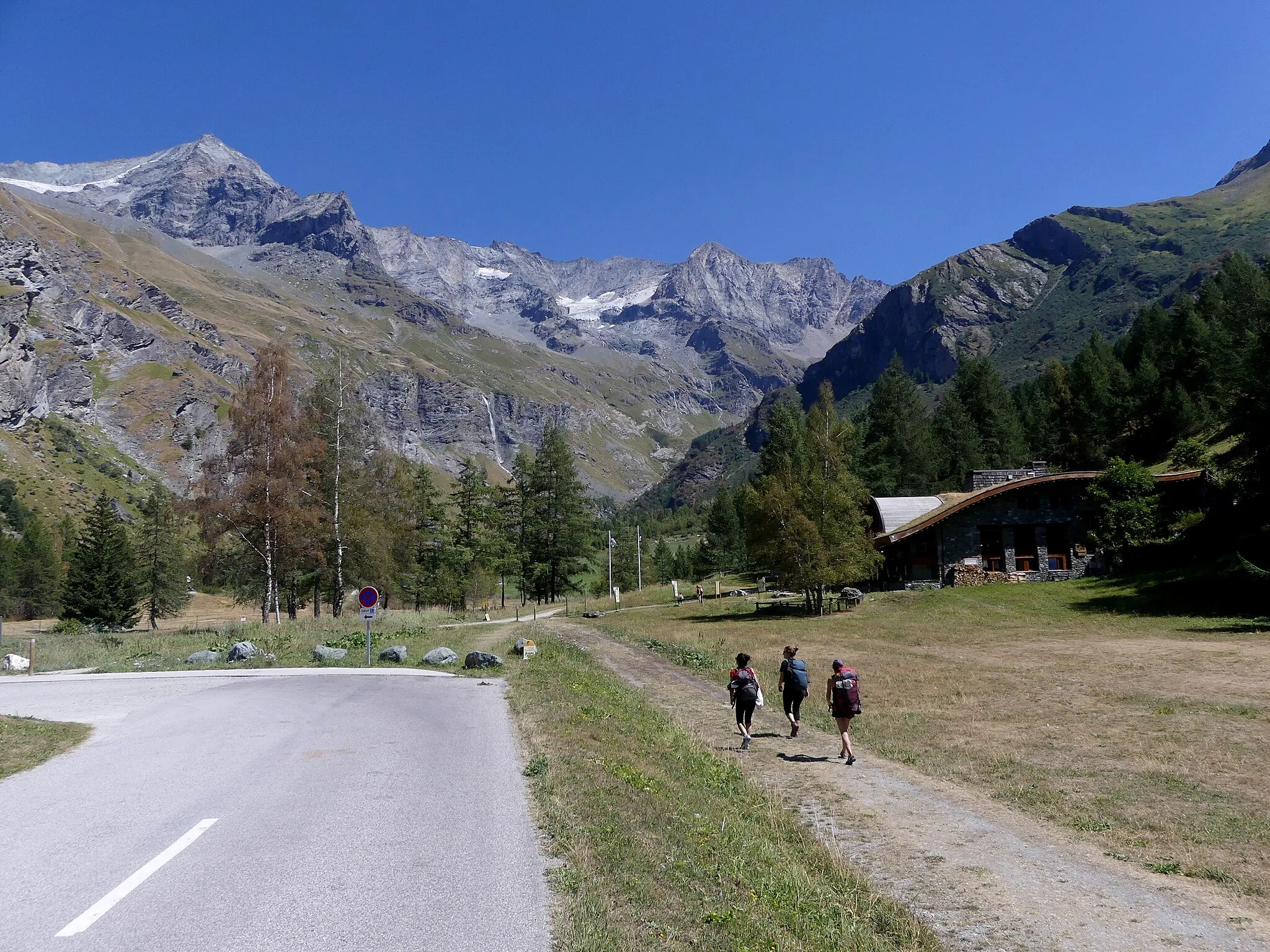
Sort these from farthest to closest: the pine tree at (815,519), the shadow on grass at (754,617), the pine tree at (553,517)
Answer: the pine tree at (553,517) < the shadow on grass at (754,617) < the pine tree at (815,519)

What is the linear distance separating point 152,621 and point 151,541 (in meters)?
7.50

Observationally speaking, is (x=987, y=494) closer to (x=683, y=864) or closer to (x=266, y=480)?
(x=266, y=480)

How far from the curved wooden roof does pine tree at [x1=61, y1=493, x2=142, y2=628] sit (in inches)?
2246

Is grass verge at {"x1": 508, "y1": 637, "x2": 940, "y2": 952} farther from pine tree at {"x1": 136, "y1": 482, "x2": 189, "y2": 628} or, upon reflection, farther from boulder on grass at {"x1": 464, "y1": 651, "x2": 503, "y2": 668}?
pine tree at {"x1": 136, "y1": 482, "x2": 189, "y2": 628}

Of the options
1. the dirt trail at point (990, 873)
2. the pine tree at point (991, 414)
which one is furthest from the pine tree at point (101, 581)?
the pine tree at point (991, 414)

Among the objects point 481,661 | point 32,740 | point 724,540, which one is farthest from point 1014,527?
point 32,740

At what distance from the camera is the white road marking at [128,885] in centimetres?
555

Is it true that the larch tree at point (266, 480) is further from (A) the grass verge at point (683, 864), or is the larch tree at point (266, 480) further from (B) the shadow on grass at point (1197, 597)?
(B) the shadow on grass at point (1197, 597)

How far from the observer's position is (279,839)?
25.1 ft

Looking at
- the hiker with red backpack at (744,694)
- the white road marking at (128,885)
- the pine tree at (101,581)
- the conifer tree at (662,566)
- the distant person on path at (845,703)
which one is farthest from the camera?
the conifer tree at (662,566)

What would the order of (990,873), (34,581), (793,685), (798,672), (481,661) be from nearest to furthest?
(990,873) → (793,685) → (798,672) → (481,661) → (34,581)

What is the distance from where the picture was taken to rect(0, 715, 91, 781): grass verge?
10.9m

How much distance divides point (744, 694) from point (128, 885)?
11.5 m

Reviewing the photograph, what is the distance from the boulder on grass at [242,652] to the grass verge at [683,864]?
59.1ft
